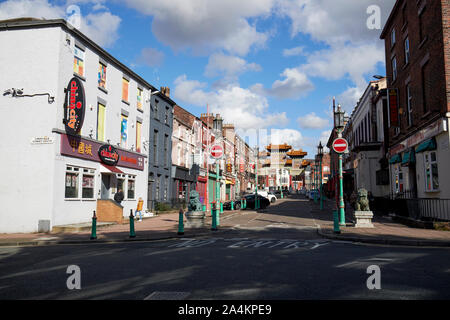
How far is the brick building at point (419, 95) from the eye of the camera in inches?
645

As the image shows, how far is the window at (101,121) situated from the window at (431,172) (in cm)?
1725

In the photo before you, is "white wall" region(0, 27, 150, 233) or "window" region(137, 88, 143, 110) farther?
"window" region(137, 88, 143, 110)

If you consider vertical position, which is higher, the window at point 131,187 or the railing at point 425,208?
the window at point 131,187

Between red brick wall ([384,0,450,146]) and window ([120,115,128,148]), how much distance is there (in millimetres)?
16977

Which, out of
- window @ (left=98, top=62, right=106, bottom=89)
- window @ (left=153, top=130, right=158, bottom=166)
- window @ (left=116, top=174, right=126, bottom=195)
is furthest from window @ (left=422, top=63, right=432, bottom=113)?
window @ (left=153, top=130, right=158, bottom=166)

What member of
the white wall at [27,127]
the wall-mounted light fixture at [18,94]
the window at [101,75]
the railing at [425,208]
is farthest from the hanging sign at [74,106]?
the railing at [425,208]

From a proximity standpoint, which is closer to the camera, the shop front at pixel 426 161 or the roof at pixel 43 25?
the shop front at pixel 426 161

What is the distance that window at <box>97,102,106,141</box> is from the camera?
2178cm

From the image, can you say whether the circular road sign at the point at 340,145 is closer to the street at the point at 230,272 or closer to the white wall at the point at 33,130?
the street at the point at 230,272

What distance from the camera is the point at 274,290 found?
5.86 meters

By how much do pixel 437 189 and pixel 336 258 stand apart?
1111cm

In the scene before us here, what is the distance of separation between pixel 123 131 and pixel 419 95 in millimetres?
17244

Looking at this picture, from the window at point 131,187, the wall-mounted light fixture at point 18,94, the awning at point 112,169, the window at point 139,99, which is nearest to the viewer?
the wall-mounted light fixture at point 18,94

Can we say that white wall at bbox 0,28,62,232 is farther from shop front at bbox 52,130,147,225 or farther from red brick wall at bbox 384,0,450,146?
red brick wall at bbox 384,0,450,146
